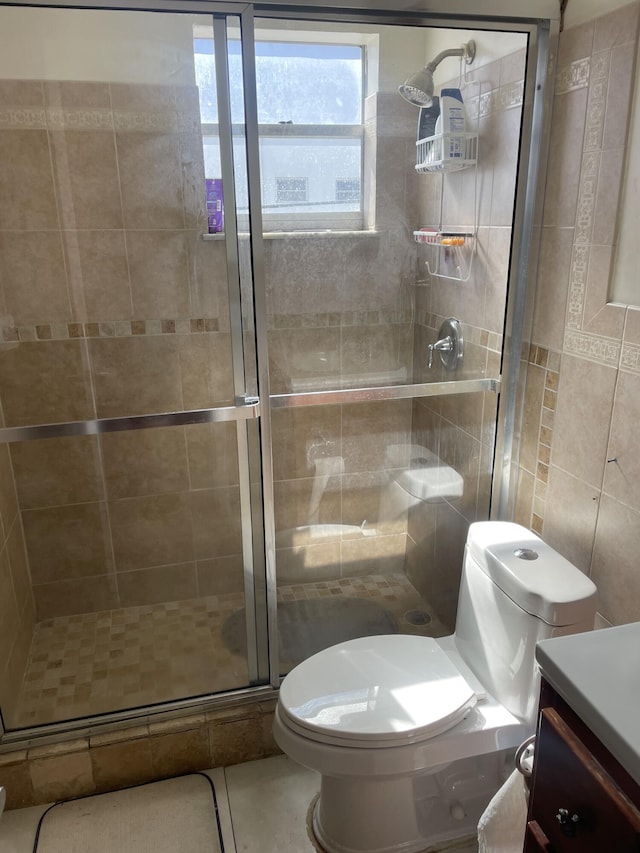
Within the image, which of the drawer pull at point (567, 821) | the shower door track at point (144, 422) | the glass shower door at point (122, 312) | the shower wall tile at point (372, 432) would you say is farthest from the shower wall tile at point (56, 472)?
the drawer pull at point (567, 821)

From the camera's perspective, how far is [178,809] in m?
1.75

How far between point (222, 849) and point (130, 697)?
52cm

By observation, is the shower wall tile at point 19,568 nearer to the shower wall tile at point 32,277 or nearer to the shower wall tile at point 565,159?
the shower wall tile at point 32,277

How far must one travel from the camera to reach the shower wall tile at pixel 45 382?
174cm

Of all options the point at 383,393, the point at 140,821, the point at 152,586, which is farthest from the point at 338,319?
the point at 140,821

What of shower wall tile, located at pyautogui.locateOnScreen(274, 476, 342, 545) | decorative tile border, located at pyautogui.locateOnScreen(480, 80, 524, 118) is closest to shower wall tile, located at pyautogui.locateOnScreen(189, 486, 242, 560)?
shower wall tile, located at pyautogui.locateOnScreen(274, 476, 342, 545)

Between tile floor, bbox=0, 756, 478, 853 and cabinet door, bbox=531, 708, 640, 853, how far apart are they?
2.84 feet

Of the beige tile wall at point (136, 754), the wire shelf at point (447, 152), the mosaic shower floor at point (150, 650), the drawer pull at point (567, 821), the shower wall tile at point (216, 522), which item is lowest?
the beige tile wall at point (136, 754)

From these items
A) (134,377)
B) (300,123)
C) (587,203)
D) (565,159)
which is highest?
(300,123)

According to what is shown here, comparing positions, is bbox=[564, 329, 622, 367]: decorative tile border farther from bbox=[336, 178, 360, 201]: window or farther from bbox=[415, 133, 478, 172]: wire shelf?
bbox=[336, 178, 360, 201]: window

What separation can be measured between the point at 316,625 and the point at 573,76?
175 centimetres

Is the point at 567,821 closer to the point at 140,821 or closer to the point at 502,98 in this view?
the point at 140,821

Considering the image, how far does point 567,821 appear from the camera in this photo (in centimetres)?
87

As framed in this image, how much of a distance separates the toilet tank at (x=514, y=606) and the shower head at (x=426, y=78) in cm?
117
